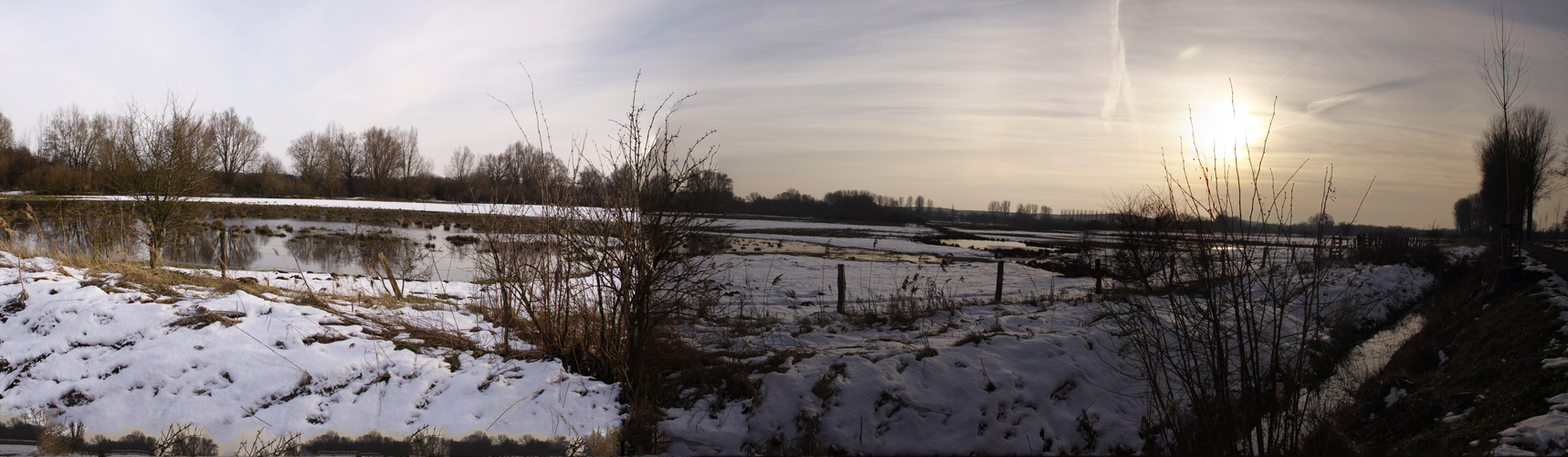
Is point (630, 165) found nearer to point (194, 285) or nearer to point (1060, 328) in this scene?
point (194, 285)

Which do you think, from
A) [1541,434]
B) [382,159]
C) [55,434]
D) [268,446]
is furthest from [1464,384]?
[382,159]

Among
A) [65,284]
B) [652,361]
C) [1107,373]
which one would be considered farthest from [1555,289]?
[65,284]

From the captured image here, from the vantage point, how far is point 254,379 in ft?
15.3

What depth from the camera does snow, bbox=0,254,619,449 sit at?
14.3ft

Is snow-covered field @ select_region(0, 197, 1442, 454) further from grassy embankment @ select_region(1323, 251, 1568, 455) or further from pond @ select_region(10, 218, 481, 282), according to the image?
pond @ select_region(10, 218, 481, 282)

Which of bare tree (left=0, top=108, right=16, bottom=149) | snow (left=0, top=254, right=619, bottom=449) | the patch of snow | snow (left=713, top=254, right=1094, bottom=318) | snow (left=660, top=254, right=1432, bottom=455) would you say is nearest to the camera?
snow (left=0, top=254, right=619, bottom=449)

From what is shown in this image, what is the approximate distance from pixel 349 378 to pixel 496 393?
121 centimetres

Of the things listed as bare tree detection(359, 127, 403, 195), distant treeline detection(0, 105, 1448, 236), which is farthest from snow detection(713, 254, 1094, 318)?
bare tree detection(359, 127, 403, 195)

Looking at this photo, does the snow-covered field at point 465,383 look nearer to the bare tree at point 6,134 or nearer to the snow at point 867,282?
the snow at point 867,282

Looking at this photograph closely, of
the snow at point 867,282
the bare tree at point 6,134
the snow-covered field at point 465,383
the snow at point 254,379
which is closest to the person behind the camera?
the snow at point 254,379

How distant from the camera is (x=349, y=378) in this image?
4816 mm

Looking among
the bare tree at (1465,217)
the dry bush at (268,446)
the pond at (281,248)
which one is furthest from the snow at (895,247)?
the bare tree at (1465,217)

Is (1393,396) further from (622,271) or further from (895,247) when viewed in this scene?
(895,247)

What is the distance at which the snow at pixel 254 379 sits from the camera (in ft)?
14.3
